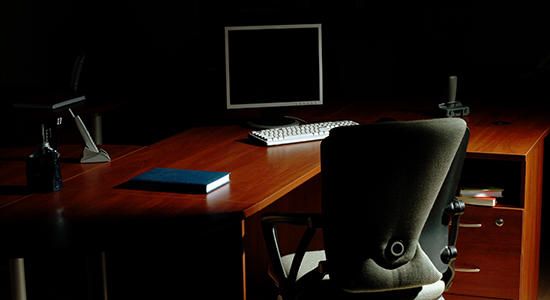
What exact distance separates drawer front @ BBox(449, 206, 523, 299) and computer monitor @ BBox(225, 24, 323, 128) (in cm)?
98

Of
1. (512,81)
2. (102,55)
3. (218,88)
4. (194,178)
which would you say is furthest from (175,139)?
(102,55)

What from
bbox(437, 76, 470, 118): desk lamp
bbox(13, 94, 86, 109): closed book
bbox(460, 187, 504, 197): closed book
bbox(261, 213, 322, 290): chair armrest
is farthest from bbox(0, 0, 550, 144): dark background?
bbox(261, 213, 322, 290): chair armrest

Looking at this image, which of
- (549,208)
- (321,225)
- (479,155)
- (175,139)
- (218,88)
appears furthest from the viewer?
(218,88)

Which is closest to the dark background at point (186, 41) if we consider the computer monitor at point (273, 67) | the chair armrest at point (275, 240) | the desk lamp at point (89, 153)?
the computer monitor at point (273, 67)

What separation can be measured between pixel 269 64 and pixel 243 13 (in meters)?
4.50

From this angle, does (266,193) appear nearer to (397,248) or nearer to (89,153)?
→ (397,248)

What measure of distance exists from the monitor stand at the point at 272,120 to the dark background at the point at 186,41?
265 cm

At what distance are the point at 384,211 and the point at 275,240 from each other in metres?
0.40

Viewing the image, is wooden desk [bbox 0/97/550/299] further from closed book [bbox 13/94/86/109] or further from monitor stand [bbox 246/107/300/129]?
closed book [bbox 13/94/86/109]

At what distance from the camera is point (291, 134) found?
9.44 ft

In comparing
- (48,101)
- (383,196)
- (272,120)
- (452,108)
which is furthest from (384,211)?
(48,101)

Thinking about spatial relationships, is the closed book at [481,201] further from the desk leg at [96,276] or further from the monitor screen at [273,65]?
the desk leg at [96,276]

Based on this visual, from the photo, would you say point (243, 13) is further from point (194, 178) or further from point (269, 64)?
point (194, 178)

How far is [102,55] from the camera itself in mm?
7234
